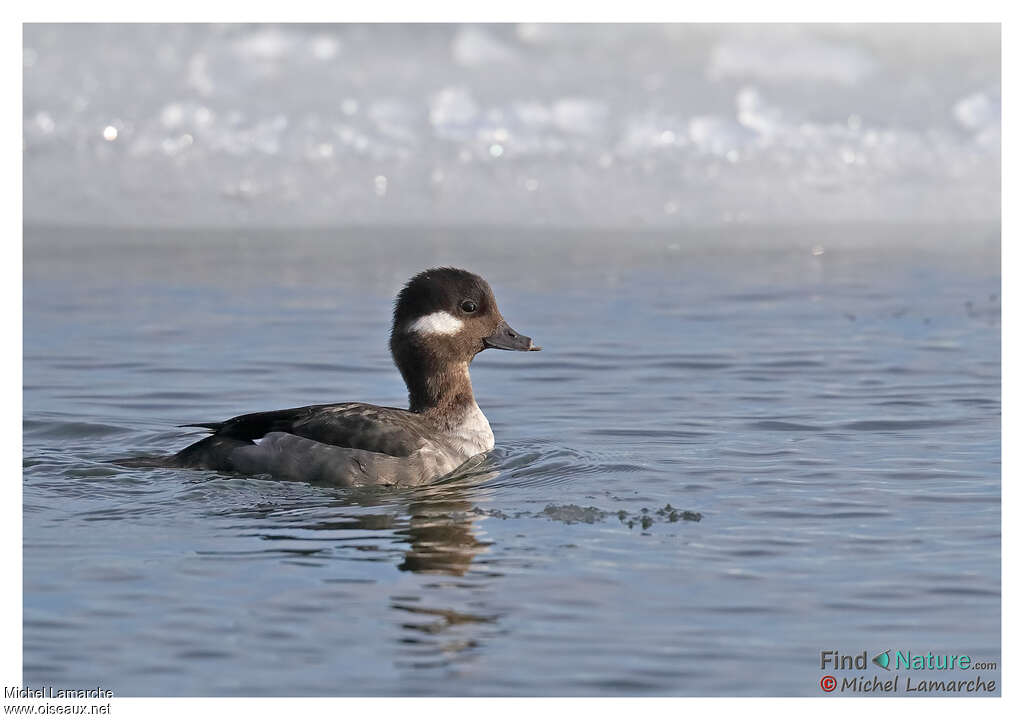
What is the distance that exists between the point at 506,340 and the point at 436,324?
1.73 feet

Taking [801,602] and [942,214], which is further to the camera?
[942,214]

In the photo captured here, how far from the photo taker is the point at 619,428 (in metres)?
10.3

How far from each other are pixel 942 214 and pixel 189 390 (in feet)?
35.5

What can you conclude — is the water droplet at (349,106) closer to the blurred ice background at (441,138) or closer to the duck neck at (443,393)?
the blurred ice background at (441,138)

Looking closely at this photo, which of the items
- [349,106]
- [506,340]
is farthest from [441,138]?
[506,340]

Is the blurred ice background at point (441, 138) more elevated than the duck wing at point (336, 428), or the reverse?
the blurred ice background at point (441, 138)

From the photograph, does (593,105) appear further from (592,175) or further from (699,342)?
(699,342)

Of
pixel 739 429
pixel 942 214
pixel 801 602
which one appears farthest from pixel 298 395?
pixel 942 214

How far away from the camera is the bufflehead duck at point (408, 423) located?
8609 mm

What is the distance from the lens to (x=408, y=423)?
9008mm

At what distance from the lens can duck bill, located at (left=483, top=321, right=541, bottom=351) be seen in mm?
9781

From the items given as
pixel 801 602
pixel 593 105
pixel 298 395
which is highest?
pixel 593 105

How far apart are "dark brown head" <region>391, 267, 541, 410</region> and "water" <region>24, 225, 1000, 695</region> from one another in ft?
2.19

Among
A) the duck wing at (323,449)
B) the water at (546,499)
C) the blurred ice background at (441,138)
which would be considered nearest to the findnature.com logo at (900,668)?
the water at (546,499)
